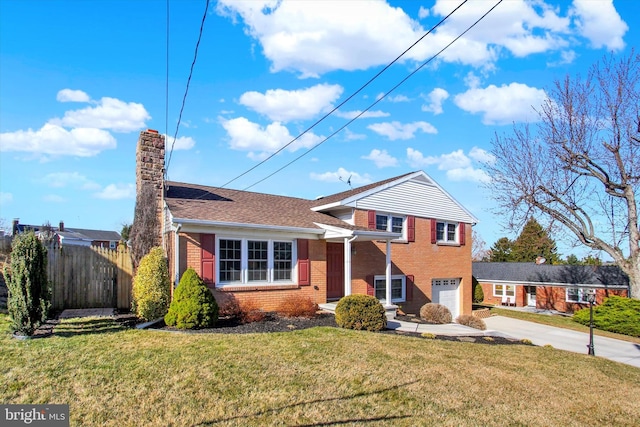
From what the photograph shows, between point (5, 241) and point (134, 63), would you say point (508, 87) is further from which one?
point (5, 241)

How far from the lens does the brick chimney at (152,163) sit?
39.9 feet

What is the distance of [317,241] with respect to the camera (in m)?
13.9

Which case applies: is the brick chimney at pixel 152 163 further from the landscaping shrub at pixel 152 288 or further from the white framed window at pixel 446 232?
the white framed window at pixel 446 232

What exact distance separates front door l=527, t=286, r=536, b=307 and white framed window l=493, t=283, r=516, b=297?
1.14 meters

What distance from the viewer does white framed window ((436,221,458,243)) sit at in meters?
19.6

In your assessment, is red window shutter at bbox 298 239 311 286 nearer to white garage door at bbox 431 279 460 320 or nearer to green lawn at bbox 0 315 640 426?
green lawn at bbox 0 315 640 426

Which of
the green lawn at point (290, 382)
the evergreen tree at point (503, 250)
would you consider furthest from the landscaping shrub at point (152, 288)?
the evergreen tree at point (503, 250)

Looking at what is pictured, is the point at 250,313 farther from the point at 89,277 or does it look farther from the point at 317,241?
the point at 89,277

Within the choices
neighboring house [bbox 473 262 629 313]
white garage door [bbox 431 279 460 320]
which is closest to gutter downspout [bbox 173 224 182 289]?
white garage door [bbox 431 279 460 320]

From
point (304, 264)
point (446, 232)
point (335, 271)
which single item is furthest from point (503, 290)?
point (304, 264)

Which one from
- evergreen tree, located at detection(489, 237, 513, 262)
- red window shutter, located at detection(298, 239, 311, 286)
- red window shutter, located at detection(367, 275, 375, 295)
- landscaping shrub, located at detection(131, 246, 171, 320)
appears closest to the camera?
landscaping shrub, located at detection(131, 246, 171, 320)

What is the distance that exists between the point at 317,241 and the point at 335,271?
1.85m

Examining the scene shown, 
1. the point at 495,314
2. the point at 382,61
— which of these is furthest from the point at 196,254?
the point at 495,314

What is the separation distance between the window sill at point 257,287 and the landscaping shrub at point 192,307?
191 centimetres
